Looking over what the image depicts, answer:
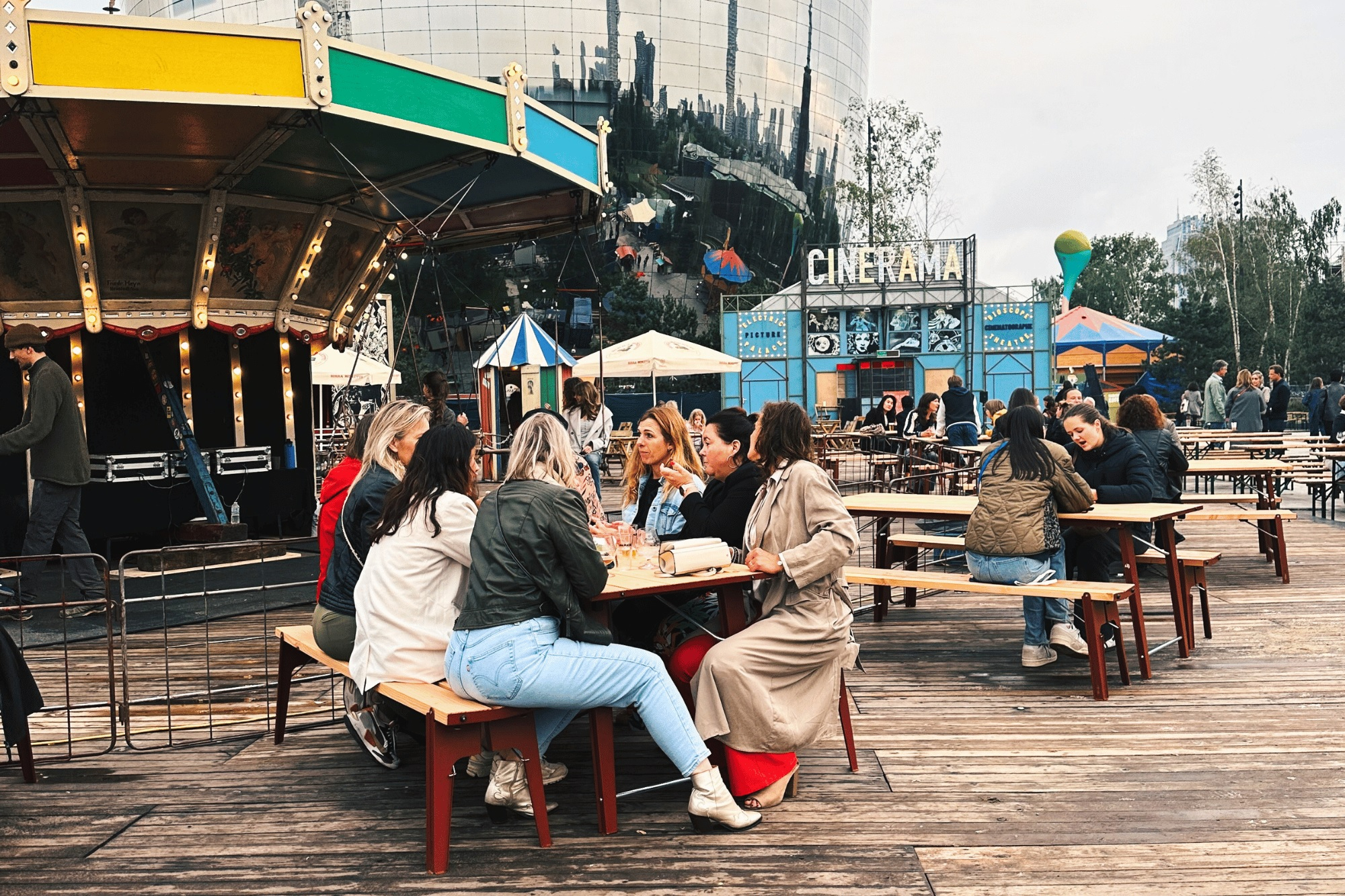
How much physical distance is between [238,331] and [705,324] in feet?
138

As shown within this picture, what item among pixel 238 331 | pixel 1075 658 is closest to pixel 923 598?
pixel 1075 658

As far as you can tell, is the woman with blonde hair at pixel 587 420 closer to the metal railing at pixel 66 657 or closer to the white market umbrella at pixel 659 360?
the metal railing at pixel 66 657

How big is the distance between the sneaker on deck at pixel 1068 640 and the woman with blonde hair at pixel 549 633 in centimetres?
311

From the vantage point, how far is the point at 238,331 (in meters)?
12.0

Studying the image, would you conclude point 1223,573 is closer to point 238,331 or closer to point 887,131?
point 238,331

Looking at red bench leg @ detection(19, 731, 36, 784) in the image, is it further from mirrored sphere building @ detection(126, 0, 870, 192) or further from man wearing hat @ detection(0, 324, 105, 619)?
mirrored sphere building @ detection(126, 0, 870, 192)

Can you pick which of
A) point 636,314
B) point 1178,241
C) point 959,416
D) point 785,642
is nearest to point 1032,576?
point 785,642

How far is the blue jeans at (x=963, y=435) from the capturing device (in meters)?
13.8

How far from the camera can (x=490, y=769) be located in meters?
4.78

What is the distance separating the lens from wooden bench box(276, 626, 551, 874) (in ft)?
12.3

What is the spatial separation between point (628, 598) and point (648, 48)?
161ft

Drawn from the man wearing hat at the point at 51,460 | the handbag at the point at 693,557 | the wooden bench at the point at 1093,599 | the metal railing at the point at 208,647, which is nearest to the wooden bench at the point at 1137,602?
the wooden bench at the point at 1093,599

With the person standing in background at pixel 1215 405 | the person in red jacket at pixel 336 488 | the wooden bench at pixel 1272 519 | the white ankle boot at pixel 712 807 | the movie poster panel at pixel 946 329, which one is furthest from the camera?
the movie poster panel at pixel 946 329

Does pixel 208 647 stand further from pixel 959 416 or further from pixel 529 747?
pixel 959 416
